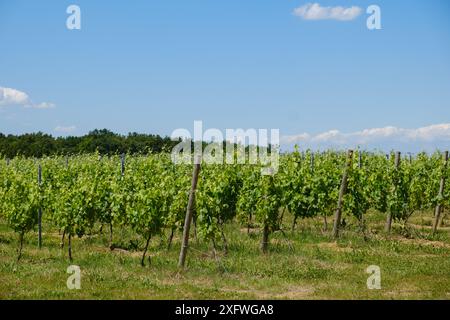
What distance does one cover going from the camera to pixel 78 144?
65.3 m

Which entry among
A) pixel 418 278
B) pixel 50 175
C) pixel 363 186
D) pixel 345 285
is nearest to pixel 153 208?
pixel 345 285

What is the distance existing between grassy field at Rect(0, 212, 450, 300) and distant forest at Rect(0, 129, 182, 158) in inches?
1823

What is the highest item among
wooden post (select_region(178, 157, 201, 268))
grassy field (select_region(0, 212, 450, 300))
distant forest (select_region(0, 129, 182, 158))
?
distant forest (select_region(0, 129, 182, 158))

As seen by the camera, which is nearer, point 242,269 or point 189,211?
point 189,211

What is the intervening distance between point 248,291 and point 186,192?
3278mm

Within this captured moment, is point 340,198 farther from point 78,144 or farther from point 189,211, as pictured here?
point 78,144

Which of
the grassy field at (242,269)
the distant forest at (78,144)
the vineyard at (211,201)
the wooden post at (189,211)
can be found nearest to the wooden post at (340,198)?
the vineyard at (211,201)

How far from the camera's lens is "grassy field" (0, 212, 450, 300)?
10.1 metres

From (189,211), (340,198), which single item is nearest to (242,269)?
(189,211)

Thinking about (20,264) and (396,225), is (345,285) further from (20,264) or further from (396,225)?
(396,225)

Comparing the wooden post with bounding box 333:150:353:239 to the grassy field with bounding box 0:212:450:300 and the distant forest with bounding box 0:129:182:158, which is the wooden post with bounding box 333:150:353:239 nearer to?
the grassy field with bounding box 0:212:450:300

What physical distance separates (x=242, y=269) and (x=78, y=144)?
56931 millimetres

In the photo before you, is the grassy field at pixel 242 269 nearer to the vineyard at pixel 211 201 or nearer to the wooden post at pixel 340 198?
the vineyard at pixel 211 201

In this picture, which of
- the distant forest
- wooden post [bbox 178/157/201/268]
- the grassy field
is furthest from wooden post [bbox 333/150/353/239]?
the distant forest
